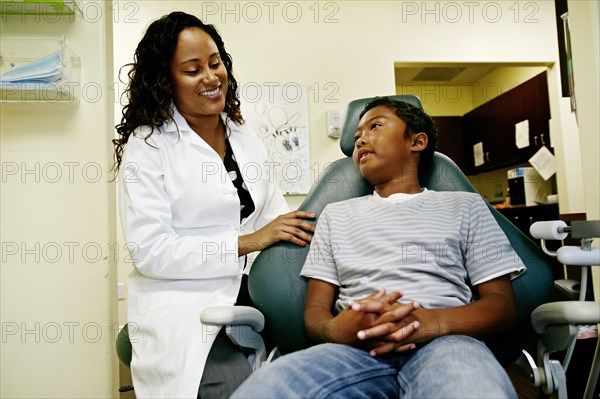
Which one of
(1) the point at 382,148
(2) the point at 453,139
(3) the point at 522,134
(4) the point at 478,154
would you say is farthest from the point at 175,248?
(2) the point at 453,139

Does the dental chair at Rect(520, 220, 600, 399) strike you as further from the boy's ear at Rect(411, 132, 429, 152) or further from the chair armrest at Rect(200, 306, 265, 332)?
the chair armrest at Rect(200, 306, 265, 332)

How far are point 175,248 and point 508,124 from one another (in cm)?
401

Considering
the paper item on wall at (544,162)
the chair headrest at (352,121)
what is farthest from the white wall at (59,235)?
the paper item on wall at (544,162)

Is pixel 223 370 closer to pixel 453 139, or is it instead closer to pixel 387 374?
pixel 387 374

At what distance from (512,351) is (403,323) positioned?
0.34m

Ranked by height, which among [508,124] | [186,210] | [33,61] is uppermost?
[508,124]

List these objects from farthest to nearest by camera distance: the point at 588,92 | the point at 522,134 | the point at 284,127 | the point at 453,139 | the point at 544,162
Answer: the point at 453,139 → the point at 522,134 → the point at 544,162 → the point at 284,127 → the point at 588,92

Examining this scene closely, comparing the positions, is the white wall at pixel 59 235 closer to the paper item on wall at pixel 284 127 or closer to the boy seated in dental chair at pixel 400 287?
the boy seated in dental chair at pixel 400 287

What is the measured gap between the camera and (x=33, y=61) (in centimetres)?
166

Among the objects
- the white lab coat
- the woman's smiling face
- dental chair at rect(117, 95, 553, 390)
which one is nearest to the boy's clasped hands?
dental chair at rect(117, 95, 553, 390)

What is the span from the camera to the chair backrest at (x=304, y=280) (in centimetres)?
120

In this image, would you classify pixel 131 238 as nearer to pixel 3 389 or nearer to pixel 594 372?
pixel 3 389

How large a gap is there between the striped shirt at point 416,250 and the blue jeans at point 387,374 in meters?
0.16

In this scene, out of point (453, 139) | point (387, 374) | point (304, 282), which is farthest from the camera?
point (453, 139)
